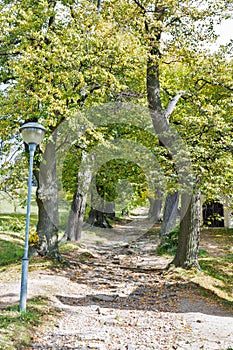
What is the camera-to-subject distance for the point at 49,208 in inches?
452

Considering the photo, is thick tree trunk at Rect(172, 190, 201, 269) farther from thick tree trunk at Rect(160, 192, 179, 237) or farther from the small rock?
thick tree trunk at Rect(160, 192, 179, 237)

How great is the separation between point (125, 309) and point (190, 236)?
3783mm

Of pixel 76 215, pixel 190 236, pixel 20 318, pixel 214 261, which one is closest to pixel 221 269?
pixel 214 261

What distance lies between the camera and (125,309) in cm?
752

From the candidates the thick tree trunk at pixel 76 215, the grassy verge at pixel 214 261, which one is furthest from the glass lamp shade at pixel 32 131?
the thick tree trunk at pixel 76 215

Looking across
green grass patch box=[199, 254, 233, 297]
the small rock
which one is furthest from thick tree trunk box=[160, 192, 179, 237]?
the small rock

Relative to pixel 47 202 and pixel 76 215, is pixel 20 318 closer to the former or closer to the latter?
pixel 47 202

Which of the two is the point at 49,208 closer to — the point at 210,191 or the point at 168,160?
the point at 168,160

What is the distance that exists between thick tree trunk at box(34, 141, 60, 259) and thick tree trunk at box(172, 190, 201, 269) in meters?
3.97

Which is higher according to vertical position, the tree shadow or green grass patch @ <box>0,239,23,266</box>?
green grass patch @ <box>0,239,23,266</box>

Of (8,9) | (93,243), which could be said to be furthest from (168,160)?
(93,243)

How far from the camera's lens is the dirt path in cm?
553

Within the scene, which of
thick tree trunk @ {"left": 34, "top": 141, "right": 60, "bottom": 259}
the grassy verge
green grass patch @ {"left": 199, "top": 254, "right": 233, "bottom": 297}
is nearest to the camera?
the grassy verge

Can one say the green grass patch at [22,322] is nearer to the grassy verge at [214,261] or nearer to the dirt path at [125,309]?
the dirt path at [125,309]
